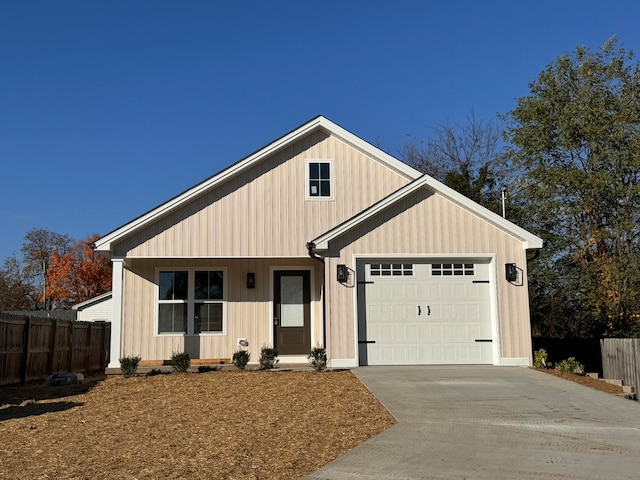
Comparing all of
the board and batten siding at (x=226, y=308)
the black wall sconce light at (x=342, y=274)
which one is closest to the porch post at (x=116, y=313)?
the board and batten siding at (x=226, y=308)

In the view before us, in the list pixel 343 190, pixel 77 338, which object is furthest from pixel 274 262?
pixel 77 338

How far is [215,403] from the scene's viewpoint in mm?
9305

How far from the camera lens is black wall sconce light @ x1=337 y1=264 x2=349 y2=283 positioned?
13.1 meters

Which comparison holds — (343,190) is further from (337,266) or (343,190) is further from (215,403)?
(215,403)

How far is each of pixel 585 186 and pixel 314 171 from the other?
9.83 metres

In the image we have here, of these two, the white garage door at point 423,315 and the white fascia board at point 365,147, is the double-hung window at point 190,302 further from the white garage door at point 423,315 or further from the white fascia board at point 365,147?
the white fascia board at point 365,147

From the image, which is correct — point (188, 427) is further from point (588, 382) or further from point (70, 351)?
point (70, 351)

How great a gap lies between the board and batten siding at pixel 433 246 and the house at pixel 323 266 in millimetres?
22

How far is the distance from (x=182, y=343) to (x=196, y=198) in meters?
3.33

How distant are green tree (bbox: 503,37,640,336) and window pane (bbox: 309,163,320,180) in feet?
30.6

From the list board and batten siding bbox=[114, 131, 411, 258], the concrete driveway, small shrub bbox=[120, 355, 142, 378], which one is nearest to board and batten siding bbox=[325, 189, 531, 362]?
board and batten siding bbox=[114, 131, 411, 258]

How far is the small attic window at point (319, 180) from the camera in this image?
592 inches

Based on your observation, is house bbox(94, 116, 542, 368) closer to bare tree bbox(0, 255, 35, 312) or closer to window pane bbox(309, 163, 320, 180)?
window pane bbox(309, 163, 320, 180)

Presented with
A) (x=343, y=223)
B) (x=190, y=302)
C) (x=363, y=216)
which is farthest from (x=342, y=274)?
(x=190, y=302)
